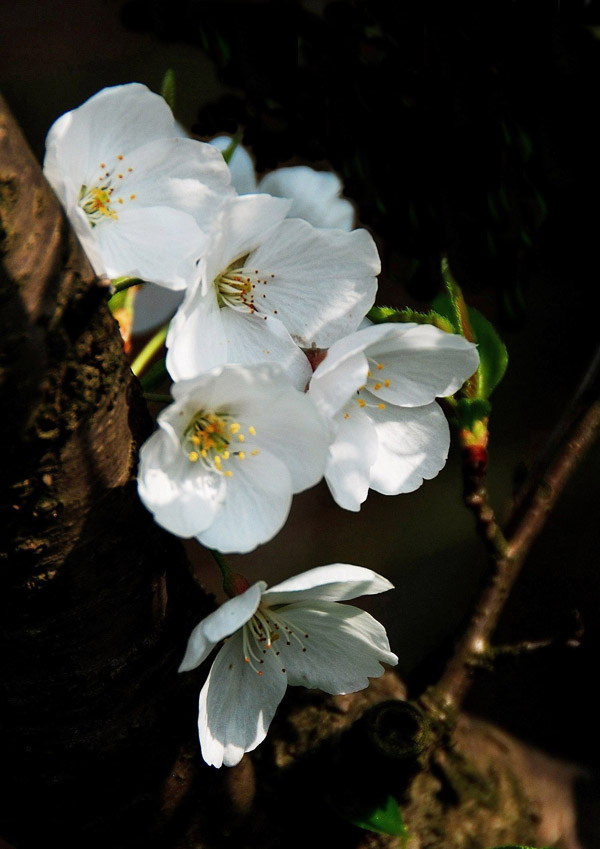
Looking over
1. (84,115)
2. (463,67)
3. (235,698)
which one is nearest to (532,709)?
(235,698)

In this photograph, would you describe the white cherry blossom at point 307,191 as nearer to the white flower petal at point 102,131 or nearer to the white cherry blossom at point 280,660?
the white flower petal at point 102,131

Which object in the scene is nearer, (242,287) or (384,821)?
(242,287)

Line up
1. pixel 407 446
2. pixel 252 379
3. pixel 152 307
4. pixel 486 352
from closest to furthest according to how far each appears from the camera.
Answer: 1. pixel 252 379
2. pixel 407 446
3. pixel 486 352
4. pixel 152 307

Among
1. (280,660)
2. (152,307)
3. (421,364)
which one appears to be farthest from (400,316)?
(152,307)

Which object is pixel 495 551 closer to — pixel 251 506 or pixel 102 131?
pixel 251 506

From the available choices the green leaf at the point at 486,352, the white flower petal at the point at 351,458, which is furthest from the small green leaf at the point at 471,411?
the white flower petal at the point at 351,458

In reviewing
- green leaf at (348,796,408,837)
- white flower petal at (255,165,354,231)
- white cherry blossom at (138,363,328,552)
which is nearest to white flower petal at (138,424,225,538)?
white cherry blossom at (138,363,328,552)
